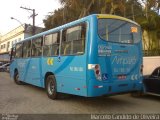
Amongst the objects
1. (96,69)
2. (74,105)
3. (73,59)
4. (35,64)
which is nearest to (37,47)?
(35,64)

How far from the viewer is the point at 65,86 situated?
28.6 ft

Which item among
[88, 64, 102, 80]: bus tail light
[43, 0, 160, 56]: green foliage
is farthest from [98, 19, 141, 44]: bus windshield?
[43, 0, 160, 56]: green foliage

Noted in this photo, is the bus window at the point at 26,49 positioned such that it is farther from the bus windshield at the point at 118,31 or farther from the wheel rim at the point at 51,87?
the bus windshield at the point at 118,31

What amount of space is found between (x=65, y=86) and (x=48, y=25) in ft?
75.4

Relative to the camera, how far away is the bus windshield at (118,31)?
786cm

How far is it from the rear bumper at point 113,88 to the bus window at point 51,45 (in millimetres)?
2646

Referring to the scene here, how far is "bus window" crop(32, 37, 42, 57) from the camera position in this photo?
11180 millimetres

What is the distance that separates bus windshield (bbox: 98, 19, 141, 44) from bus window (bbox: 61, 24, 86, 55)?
2.01 feet

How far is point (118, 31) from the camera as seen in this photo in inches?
326

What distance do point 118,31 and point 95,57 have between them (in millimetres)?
1473

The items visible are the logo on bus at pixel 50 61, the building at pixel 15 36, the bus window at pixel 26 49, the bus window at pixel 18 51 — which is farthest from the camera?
the building at pixel 15 36

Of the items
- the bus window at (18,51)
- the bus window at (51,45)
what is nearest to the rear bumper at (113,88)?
the bus window at (51,45)

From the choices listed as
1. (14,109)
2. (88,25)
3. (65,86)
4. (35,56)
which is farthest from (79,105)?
(35,56)

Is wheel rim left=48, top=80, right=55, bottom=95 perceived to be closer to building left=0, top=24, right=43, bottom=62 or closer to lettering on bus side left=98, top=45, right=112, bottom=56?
lettering on bus side left=98, top=45, right=112, bottom=56
